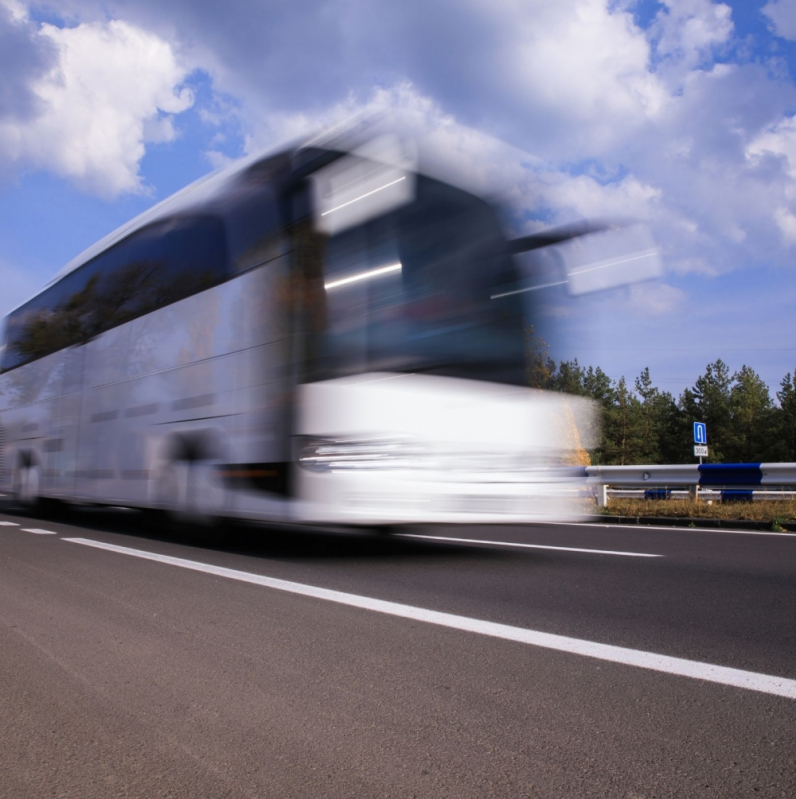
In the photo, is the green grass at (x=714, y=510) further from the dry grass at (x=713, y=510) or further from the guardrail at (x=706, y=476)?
the guardrail at (x=706, y=476)

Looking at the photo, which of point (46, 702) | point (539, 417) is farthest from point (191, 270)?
point (46, 702)

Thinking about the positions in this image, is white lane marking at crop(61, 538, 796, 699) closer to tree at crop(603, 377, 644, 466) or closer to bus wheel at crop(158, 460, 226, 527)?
bus wheel at crop(158, 460, 226, 527)

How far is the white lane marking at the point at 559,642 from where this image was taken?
9.55ft

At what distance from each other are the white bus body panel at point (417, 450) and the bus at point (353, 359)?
0.05 ft

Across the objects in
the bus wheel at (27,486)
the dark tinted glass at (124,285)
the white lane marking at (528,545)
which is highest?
the dark tinted glass at (124,285)

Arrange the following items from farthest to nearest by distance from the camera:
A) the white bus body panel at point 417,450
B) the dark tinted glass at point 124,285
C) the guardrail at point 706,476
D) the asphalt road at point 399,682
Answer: the guardrail at point 706,476 < the dark tinted glass at point 124,285 < the white bus body panel at point 417,450 < the asphalt road at point 399,682

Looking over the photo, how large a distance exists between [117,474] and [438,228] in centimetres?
530

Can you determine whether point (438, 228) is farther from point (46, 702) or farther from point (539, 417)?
point (46, 702)

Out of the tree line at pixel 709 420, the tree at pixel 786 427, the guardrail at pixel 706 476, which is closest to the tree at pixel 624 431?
the tree line at pixel 709 420

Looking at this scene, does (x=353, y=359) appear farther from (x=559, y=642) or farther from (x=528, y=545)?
(x=528, y=545)

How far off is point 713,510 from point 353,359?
794 centimetres

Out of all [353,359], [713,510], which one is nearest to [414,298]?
[353,359]

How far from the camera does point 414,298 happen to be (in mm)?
6066

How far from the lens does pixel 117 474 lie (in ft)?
30.3
